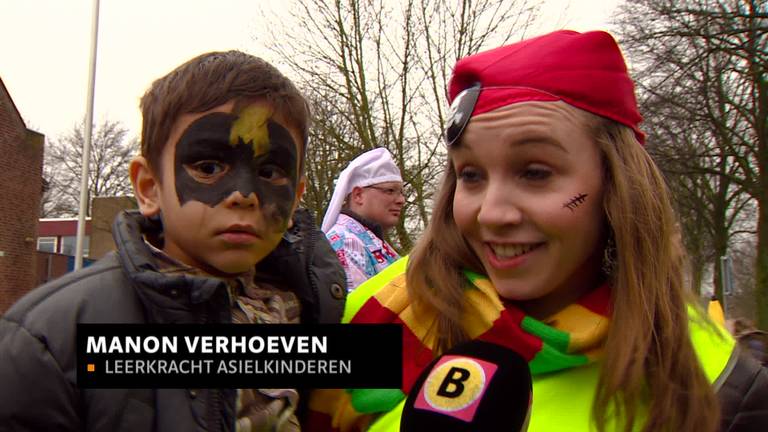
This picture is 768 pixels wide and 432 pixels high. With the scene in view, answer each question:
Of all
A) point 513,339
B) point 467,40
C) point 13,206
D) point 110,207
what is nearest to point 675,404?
point 513,339

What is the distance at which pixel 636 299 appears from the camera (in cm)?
160

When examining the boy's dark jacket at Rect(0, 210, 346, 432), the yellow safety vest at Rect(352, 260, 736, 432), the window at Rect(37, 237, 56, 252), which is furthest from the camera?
the window at Rect(37, 237, 56, 252)

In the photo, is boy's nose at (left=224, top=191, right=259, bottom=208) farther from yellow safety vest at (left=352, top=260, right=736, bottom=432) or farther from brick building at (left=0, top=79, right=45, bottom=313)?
brick building at (left=0, top=79, right=45, bottom=313)

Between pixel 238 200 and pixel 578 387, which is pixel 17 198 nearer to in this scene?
pixel 238 200

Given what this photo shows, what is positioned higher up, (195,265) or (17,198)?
(195,265)

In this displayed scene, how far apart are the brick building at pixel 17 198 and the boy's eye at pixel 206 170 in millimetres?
20200

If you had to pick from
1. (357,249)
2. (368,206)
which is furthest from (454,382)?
(368,206)

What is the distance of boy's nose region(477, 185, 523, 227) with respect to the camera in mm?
1597

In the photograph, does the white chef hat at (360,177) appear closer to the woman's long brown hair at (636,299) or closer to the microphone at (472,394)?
the woman's long brown hair at (636,299)

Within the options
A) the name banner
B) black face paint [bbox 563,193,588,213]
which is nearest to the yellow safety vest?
the name banner

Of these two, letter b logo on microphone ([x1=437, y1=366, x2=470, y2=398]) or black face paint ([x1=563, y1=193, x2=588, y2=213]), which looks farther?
black face paint ([x1=563, y1=193, x2=588, y2=213])

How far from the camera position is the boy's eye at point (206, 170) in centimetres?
177

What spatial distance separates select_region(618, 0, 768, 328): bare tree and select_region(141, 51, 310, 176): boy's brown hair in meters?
14.1

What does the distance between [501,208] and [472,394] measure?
659mm
